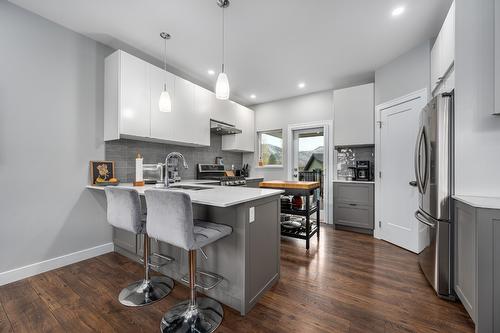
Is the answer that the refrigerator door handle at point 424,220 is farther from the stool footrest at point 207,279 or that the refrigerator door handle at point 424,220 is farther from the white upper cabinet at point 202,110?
the white upper cabinet at point 202,110

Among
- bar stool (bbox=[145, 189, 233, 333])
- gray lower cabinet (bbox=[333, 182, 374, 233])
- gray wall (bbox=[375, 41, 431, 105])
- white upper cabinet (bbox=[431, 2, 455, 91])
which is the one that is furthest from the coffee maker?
bar stool (bbox=[145, 189, 233, 333])

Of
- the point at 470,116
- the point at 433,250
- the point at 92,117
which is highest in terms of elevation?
the point at 92,117

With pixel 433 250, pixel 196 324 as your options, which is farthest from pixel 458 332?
pixel 196 324

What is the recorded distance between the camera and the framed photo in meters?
2.59

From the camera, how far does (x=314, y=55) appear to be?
302cm

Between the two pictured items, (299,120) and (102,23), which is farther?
(299,120)

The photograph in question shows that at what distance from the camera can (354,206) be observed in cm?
368

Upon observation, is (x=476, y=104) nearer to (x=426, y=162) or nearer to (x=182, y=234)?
(x=426, y=162)

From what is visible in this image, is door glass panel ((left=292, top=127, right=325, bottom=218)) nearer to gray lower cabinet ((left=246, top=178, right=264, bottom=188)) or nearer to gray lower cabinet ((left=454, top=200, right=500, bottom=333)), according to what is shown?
gray lower cabinet ((left=246, top=178, right=264, bottom=188))

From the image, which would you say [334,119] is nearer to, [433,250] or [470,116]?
[470,116]

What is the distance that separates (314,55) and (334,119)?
55.1 inches

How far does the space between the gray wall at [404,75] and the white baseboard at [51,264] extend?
15.5 feet

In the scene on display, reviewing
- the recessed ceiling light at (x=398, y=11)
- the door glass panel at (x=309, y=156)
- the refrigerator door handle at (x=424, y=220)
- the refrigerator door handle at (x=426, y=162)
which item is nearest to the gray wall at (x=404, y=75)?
the recessed ceiling light at (x=398, y=11)

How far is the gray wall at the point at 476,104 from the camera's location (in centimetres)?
162
